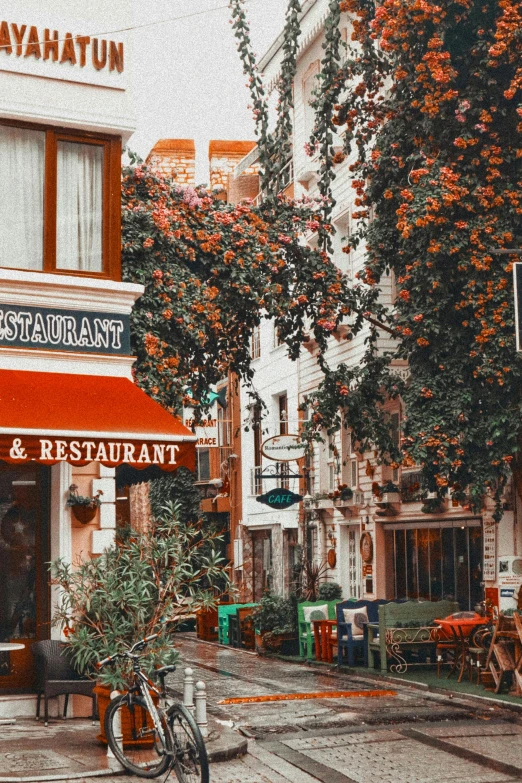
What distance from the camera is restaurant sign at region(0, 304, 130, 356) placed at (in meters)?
13.1

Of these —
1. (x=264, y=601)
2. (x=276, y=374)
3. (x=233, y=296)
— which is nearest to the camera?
(x=233, y=296)

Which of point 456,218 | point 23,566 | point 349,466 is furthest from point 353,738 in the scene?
point 349,466

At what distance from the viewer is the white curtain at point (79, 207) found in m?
13.9

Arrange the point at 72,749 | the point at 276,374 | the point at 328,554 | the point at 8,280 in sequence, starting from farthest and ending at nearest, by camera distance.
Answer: the point at 276,374 < the point at 328,554 < the point at 8,280 < the point at 72,749

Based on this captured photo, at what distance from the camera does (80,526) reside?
13453mm

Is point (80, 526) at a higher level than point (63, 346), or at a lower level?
lower

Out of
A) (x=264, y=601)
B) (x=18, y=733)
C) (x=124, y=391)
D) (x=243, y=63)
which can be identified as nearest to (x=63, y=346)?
(x=124, y=391)

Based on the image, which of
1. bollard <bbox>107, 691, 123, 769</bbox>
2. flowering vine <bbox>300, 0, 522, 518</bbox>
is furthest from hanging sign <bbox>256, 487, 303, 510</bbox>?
bollard <bbox>107, 691, 123, 769</bbox>

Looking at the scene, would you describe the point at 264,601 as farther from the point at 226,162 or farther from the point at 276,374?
the point at 226,162

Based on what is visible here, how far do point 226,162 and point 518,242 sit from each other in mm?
24585

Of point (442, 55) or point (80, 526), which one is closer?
point (80, 526)

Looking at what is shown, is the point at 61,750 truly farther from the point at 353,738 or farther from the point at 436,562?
the point at 436,562

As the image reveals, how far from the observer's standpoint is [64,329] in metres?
13.4

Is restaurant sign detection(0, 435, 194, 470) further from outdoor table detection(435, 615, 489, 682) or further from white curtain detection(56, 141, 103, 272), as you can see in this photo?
outdoor table detection(435, 615, 489, 682)
